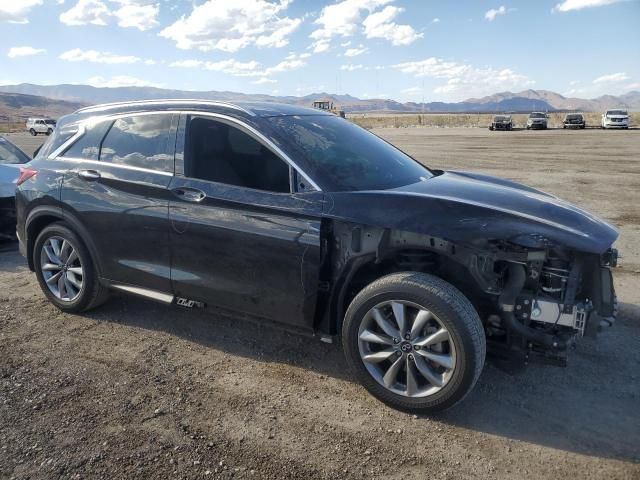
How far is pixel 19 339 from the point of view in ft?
14.2

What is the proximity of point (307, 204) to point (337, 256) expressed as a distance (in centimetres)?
39

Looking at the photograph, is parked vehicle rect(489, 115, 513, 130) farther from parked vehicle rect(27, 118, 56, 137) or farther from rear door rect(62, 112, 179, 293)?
rear door rect(62, 112, 179, 293)

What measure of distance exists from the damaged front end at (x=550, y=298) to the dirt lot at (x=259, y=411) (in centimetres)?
49

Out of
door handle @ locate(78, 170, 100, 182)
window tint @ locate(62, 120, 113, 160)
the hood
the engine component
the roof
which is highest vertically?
the roof

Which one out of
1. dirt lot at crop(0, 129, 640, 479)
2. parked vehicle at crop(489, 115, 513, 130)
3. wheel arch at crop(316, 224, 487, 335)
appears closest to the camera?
dirt lot at crop(0, 129, 640, 479)

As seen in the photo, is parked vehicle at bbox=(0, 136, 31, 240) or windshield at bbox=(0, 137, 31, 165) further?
windshield at bbox=(0, 137, 31, 165)

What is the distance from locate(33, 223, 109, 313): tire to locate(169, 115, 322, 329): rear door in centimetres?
103

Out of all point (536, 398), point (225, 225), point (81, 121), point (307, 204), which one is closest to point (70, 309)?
point (81, 121)

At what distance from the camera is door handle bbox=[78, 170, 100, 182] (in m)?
4.37

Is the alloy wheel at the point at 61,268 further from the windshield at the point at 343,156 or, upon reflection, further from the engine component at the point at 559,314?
the engine component at the point at 559,314

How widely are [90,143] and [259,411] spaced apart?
281cm

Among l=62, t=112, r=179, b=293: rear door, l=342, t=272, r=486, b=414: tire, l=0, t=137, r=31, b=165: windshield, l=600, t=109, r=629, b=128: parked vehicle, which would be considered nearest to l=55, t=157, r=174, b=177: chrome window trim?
l=62, t=112, r=179, b=293: rear door

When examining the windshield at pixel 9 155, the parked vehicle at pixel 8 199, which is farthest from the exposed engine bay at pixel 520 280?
the windshield at pixel 9 155

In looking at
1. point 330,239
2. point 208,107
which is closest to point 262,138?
point 208,107
